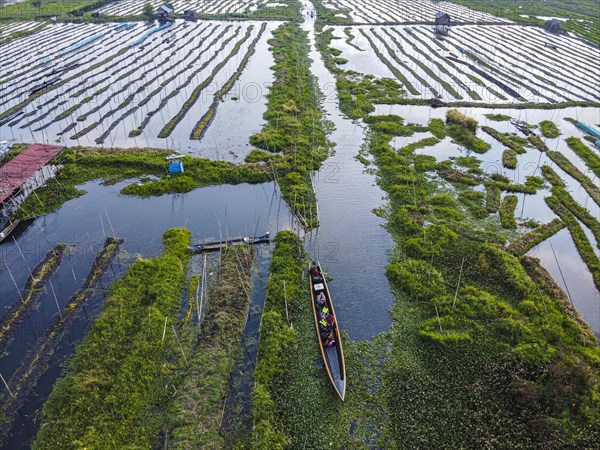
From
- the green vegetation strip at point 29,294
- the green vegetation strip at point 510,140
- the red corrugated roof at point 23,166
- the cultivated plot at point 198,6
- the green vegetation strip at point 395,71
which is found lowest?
the green vegetation strip at point 29,294

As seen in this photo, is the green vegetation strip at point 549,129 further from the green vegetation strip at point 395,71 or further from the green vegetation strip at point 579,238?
the green vegetation strip at point 395,71

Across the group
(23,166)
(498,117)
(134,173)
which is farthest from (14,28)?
(498,117)

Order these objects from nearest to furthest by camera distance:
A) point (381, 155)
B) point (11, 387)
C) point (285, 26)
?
1. point (11, 387)
2. point (381, 155)
3. point (285, 26)

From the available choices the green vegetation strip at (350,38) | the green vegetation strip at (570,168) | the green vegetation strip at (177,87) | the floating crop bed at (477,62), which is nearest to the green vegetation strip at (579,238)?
the green vegetation strip at (570,168)

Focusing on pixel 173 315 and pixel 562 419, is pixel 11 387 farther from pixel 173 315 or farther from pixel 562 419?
pixel 562 419

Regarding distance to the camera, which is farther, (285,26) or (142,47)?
(285,26)

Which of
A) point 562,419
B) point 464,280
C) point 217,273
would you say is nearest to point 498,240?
point 464,280
